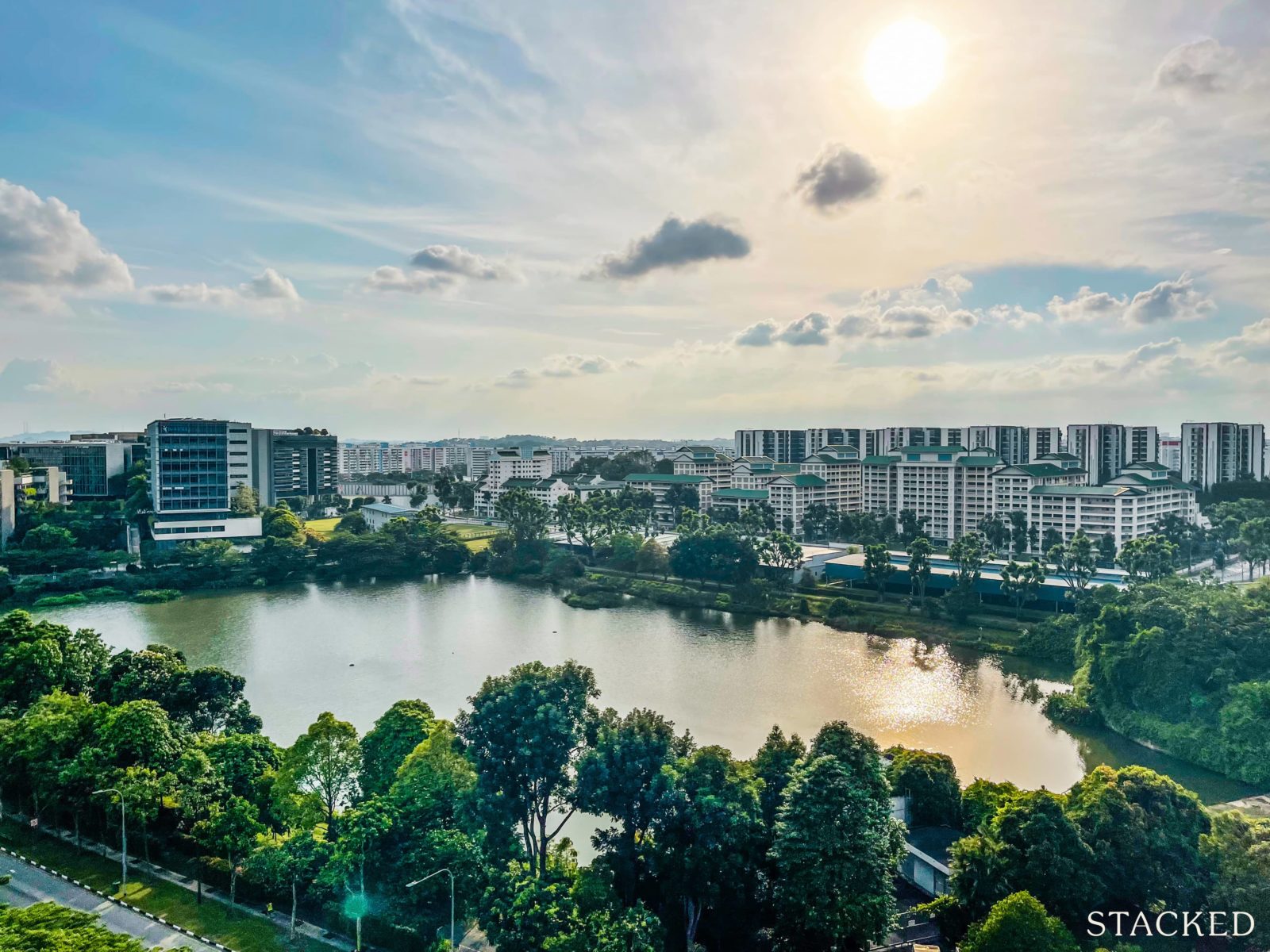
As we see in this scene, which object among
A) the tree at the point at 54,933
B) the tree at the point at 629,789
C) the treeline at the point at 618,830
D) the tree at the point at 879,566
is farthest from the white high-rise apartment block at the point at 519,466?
the tree at the point at 54,933

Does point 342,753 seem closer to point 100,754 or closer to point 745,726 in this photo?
point 100,754

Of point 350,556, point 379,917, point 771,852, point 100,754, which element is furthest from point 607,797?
point 350,556

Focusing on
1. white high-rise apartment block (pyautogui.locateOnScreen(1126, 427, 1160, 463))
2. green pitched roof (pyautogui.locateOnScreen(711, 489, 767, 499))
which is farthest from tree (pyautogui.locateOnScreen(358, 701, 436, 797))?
white high-rise apartment block (pyautogui.locateOnScreen(1126, 427, 1160, 463))

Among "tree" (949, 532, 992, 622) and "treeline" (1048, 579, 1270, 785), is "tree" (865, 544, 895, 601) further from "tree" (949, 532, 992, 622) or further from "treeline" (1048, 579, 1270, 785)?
"treeline" (1048, 579, 1270, 785)

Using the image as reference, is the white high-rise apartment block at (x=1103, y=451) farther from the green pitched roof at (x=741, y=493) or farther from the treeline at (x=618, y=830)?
the treeline at (x=618, y=830)

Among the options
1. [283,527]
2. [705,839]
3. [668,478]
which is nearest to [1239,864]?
[705,839]

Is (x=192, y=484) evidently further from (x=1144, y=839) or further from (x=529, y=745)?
(x=1144, y=839)
